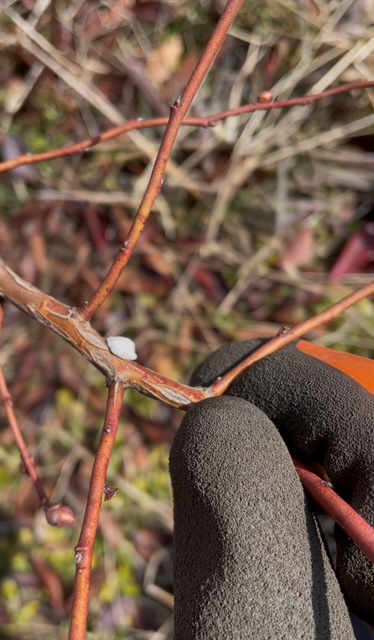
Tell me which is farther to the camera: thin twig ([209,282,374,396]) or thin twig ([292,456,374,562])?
thin twig ([209,282,374,396])

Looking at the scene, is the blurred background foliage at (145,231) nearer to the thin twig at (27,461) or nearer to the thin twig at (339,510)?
the thin twig at (27,461)

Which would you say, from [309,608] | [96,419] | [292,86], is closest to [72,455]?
[96,419]

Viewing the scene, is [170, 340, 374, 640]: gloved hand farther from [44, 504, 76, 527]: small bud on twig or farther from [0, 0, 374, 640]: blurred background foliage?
[0, 0, 374, 640]: blurred background foliage

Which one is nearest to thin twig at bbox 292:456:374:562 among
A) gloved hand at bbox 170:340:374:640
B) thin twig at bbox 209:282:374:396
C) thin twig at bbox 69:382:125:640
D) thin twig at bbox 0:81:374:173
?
gloved hand at bbox 170:340:374:640

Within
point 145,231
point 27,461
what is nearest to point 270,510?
point 27,461

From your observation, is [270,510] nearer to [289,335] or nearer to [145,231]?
[289,335]
